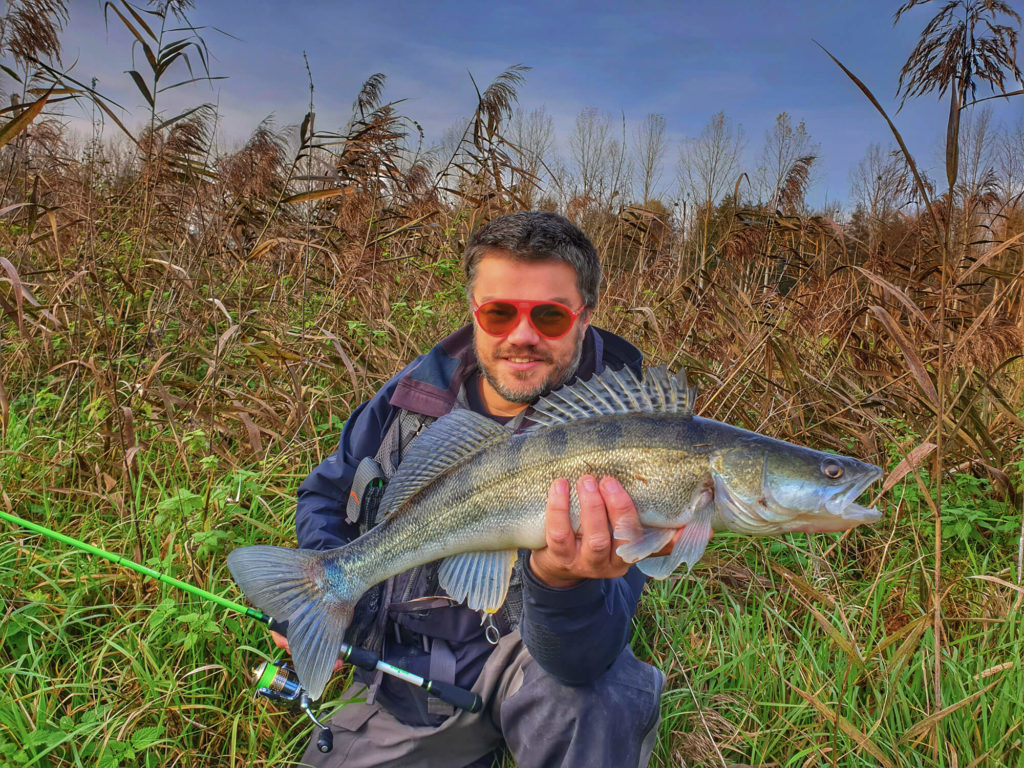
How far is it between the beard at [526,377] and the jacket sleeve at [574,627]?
2.32ft

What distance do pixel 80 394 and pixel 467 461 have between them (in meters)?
2.80

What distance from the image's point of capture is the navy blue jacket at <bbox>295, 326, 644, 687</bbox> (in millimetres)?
1981

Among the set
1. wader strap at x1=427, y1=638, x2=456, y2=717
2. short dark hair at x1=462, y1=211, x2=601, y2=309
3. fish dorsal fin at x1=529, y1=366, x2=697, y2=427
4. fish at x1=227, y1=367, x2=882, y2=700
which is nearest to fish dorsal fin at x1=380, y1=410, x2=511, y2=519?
fish at x1=227, y1=367, x2=882, y2=700

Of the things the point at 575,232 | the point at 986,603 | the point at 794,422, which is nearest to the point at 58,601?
the point at 575,232

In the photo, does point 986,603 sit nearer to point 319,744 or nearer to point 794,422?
point 794,422

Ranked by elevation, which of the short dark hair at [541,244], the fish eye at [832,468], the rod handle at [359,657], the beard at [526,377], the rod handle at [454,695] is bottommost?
the rod handle at [454,695]

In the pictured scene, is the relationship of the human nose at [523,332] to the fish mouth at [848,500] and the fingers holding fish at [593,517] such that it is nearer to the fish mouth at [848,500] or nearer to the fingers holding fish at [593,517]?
the fingers holding fish at [593,517]

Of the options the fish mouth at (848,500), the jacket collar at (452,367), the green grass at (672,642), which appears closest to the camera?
the fish mouth at (848,500)

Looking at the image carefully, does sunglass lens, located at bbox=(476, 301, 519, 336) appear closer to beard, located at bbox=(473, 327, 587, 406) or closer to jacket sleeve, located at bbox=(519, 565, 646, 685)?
beard, located at bbox=(473, 327, 587, 406)

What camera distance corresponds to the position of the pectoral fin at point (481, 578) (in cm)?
199

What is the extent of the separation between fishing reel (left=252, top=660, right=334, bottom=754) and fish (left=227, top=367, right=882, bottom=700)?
0.96 feet

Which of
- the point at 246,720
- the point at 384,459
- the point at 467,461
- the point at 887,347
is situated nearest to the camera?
the point at 467,461

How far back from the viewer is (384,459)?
8.39ft

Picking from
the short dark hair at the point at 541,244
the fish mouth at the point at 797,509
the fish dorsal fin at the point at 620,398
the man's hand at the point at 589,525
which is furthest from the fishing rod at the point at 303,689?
the short dark hair at the point at 541,244
